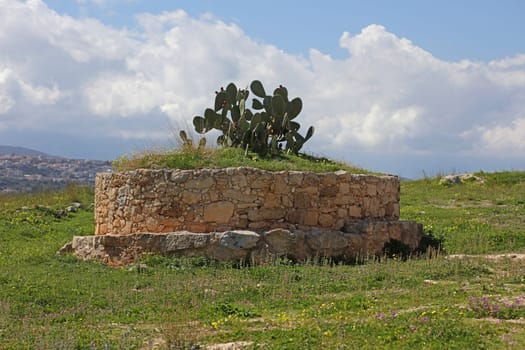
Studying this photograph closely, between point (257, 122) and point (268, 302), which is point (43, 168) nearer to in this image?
point (257, 122)

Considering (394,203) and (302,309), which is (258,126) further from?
(302,309)

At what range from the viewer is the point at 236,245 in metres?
11.8

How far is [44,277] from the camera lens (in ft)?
33.2

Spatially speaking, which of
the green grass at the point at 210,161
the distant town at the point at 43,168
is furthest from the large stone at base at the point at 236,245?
the distant town at the point at 43,168

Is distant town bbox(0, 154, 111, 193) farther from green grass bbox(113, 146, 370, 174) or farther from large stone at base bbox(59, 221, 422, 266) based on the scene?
large stone at base bbox(59, 221, 422, 266)

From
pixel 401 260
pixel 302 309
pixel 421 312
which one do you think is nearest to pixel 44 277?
pixel 302 309

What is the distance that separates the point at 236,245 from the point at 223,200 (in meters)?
1.00

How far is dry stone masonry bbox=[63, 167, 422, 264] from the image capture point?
1193cm

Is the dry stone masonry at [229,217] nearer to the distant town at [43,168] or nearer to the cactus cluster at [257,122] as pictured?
the cactus cluster at [257,122]

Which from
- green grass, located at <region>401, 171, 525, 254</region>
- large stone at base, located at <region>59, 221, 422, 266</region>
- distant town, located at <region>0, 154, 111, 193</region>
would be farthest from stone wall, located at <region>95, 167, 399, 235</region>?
distant town, located at <region>0, 154, 111, 193</region>

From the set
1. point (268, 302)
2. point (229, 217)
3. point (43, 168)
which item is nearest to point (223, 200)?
point (229, 217)

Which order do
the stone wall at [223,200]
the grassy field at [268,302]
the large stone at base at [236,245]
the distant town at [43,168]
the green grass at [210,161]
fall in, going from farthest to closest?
the distant town at [43,168] → the green grass at [210,161] → the stone wall at [223,200] → the large stone at base at [236,245] → the grassy field at [268,302]

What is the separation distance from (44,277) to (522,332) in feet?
22.7

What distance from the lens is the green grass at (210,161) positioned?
12969 mm
